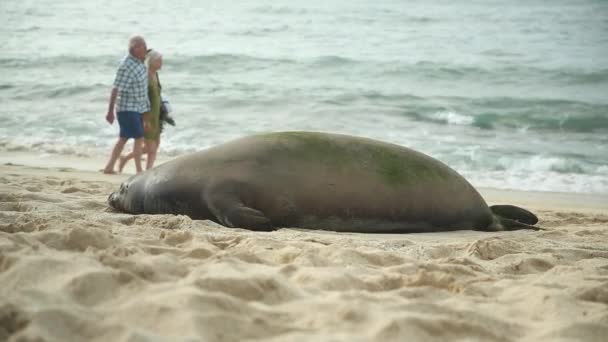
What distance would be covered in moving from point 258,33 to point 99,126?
593 inches

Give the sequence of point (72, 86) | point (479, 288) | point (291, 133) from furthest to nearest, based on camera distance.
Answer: point (72, 86) < point (291, 133) < point (479, 288)

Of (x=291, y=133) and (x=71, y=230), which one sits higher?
(x=291, y=133)

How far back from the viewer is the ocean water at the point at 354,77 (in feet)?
36.9

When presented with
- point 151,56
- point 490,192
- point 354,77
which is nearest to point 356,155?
point 490,192

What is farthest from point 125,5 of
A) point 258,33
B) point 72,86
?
point 72,86

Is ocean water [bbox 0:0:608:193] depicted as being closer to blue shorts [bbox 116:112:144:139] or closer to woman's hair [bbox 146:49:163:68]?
blue shorts [bbox 116:112:144:139]

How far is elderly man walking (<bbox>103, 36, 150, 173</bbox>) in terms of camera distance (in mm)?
7926

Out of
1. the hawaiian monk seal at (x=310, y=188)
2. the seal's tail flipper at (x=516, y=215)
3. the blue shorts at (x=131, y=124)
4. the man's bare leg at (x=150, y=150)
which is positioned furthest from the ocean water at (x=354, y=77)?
the hawaiian monk seal at (x=310, y=188)

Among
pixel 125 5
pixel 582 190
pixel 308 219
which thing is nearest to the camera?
pixel 308 219

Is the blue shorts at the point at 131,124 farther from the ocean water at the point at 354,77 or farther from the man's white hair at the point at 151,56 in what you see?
the ocean water at the point at 354,77

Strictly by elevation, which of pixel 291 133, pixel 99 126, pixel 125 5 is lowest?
pixel 99 126

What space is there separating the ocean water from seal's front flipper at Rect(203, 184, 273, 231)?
504cm

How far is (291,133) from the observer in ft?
16.4

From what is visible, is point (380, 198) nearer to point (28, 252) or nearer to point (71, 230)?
point (71, 230)
